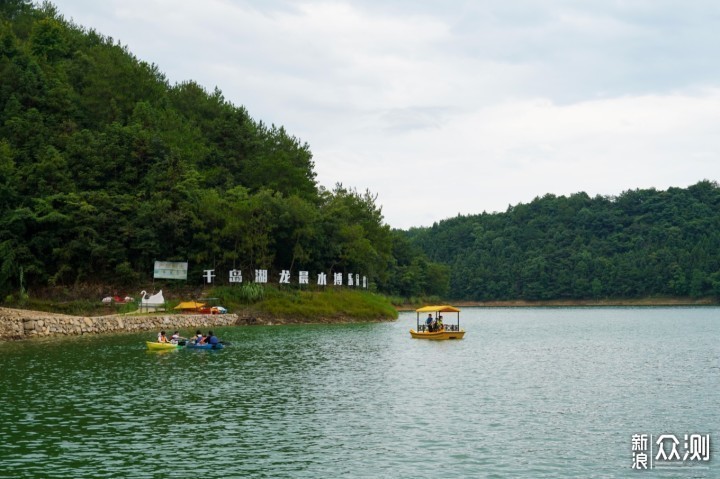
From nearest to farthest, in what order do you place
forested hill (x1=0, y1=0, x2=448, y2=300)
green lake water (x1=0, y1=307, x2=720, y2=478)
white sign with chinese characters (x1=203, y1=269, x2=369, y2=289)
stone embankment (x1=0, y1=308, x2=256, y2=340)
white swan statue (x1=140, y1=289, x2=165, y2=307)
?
green lake water (x1=0, y1=307, x2=720, y2=478)
stone embankment (x1=0, y1=308, x2=256, y2=340)
white swan statue (x1=140, y1=289, x2=165, y2=307)
forested hill (x1=0, y1=0, x2=448, y2=300)
white sign with chinese characters (x1=203, y1=269, x2=369, y2=289)

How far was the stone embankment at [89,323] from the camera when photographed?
62562 millimetres

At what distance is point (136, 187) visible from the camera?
9050 cm

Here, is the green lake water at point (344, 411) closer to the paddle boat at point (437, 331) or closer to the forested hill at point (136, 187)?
the paddle boat at point (437, 331)

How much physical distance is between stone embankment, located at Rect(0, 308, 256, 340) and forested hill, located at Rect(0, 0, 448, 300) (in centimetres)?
1036

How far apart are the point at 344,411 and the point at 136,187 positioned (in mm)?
67804

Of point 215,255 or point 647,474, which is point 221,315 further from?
point 647,474

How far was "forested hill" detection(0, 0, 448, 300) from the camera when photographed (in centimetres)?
8338

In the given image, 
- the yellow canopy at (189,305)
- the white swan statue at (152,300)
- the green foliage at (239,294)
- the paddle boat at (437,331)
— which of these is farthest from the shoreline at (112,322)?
the paddle boat at (437,331)

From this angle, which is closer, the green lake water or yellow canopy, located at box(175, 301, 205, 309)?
the green lake water

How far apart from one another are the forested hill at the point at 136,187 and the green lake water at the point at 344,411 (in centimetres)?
3082

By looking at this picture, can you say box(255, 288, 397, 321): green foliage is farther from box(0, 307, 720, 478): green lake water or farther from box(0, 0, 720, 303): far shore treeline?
box(0, 307, 720, 478): green lake water

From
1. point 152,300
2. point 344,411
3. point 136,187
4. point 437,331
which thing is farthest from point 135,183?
point 344,411

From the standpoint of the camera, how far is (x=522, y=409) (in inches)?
1181

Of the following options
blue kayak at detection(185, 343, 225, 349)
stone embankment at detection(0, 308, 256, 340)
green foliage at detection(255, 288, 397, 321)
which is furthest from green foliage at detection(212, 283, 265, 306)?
blue kayak at detection(185, 343, 225, 349)
